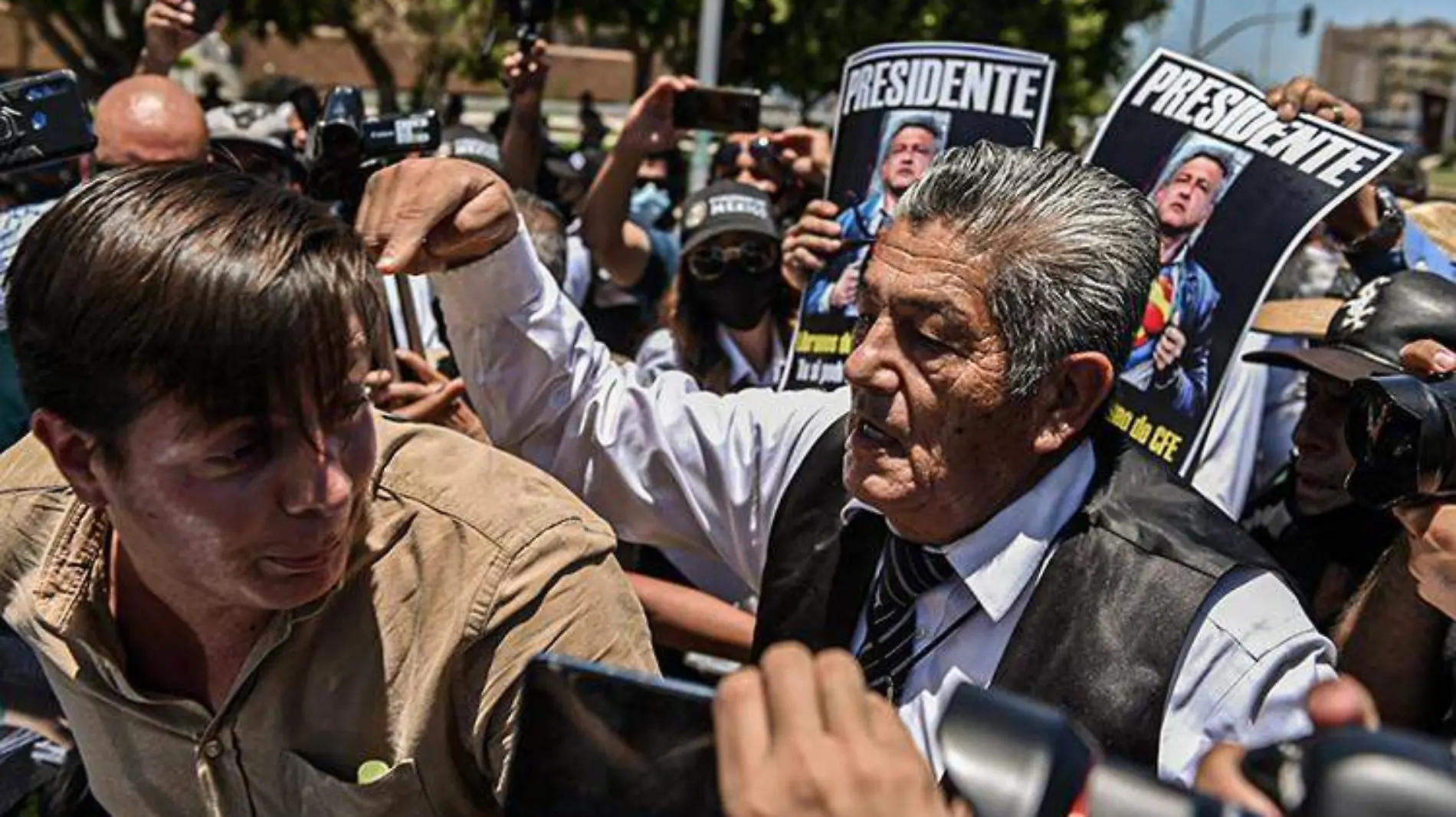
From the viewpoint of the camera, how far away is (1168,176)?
8.59 ft

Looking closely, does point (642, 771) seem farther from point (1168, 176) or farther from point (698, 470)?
point (1168, 176)

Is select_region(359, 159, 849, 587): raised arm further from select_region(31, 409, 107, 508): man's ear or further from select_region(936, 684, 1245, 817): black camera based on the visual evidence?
select_region(936, 684, 1245, 817): black camera

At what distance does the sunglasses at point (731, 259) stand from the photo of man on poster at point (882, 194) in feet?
2.97

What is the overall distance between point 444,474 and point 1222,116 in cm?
159

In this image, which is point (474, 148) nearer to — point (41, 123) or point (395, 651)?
point (41, 123)

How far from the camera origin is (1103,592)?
5.87ft

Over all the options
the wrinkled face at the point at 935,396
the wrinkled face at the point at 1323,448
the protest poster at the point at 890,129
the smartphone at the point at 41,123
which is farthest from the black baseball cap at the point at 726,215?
the wrinkled face at the point at 935,396

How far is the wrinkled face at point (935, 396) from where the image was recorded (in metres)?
1.83

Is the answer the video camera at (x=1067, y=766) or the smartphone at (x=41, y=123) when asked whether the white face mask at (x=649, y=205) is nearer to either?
the smartphone at (x=41, y=123)

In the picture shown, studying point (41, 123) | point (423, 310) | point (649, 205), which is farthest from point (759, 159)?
point (41, 123)

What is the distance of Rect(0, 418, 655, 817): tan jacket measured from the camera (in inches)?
61.9

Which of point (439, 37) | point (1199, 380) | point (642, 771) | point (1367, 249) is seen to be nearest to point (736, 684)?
point (642, 771)

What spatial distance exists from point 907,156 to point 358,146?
40.6 inches

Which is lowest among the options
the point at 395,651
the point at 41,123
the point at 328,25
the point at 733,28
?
the point at 328,25
